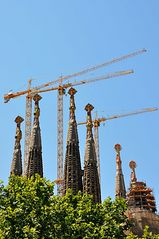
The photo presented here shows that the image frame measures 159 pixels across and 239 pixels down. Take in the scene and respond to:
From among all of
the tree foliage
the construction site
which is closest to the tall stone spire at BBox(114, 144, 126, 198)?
the construction site

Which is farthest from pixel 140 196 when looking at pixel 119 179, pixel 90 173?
pixel 90 173

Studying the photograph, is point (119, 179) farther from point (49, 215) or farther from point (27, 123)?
point (49, 215)

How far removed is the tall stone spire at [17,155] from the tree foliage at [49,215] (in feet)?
113

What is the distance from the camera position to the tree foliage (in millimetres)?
23547

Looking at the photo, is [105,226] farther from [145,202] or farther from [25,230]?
[145,202]

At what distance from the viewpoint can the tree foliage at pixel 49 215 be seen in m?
23.5

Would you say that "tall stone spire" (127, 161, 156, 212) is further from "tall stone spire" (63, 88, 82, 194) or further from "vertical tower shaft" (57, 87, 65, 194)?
"tall stone spire" (63, 88, 82, 194)

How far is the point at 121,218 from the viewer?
26312 mm

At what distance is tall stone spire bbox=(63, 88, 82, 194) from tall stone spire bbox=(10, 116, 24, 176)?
772 cm

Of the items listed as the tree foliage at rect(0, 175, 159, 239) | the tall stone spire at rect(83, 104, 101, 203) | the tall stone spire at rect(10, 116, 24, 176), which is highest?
the tall stone spire at rect(10, 116, 24, 176)

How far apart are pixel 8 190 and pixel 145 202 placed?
156 ft

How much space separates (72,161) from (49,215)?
33.1 m

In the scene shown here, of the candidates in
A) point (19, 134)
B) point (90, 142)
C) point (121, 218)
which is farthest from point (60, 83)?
point (121, 218)

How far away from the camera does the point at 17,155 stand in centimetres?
6259
